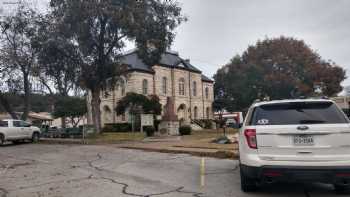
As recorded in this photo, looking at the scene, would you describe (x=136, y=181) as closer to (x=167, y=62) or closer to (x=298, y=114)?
(x=298, y=114)

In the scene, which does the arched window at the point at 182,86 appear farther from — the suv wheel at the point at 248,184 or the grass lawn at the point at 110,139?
the suv wheel at the point at 248,184

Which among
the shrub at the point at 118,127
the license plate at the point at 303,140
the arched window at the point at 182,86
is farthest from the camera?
the arched window at the point at 182,86

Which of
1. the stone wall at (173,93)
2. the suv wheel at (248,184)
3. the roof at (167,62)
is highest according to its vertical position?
the roof at (167,62)

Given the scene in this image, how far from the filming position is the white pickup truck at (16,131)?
23.9 m

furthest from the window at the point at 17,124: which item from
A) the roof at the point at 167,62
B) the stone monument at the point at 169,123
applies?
the roof at the point at 167,62

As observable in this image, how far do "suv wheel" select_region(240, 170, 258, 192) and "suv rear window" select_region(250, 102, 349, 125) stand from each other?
1.15 metres

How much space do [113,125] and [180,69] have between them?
47.3 feet

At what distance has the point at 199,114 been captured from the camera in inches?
2231

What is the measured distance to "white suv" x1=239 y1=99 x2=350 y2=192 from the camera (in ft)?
18.4

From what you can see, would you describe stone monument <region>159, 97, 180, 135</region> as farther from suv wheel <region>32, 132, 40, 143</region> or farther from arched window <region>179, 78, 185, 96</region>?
arched window <region>179, 78, 185, 96</region>

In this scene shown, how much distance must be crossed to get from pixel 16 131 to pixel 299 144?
75.9 feet

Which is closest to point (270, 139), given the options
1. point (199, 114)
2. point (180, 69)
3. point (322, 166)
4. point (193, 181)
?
point (322, 166)

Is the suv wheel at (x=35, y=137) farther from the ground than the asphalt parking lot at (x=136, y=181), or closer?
farther from the ground

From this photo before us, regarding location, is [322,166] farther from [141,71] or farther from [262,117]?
[141,71]
